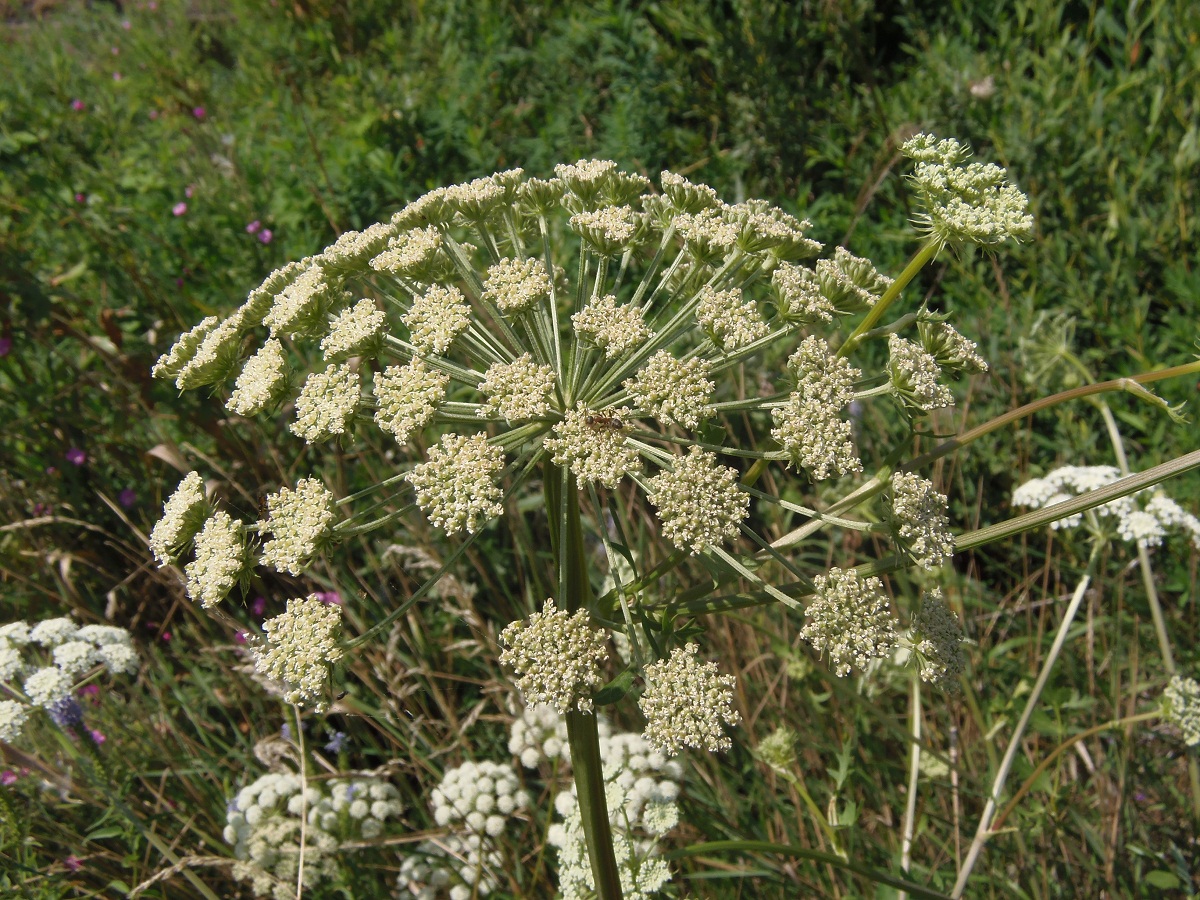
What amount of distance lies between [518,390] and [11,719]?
2409 mm

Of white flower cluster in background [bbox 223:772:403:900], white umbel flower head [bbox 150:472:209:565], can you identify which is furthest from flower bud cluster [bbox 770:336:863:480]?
white flower cluster in background [bbox 223:772:403:900]

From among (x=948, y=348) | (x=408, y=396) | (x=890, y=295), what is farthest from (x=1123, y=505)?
(x=408, y=396)

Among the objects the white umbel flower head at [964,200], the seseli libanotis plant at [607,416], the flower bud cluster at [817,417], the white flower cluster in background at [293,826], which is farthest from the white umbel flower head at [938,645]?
the white flower cluster in background at [293,826]

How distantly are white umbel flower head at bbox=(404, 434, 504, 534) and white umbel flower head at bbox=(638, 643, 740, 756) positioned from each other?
0.61 metres

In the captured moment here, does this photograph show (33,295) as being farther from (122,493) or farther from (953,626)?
(953,626)

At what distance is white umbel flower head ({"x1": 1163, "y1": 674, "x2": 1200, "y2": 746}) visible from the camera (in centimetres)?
336

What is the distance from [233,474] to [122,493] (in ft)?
2.40

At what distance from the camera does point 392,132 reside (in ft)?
22.2

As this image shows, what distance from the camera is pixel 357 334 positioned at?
2545 mm

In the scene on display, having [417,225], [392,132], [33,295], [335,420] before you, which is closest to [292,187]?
[392,132]

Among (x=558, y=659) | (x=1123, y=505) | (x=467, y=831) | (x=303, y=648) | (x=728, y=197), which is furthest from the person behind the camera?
(x=728, y=197)

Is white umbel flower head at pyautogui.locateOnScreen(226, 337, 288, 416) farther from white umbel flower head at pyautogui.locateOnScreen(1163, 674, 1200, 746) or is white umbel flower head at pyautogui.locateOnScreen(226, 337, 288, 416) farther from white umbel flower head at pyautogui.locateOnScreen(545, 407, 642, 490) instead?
white umbel flower head at pyautogui.locateOnScreen(1163, 674, 1200, 746)

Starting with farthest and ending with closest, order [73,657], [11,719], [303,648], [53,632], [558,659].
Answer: [53,632] < [73,657] < [11,719] < [303,648] < [558,659]

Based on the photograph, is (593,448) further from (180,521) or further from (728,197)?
(728,197)
